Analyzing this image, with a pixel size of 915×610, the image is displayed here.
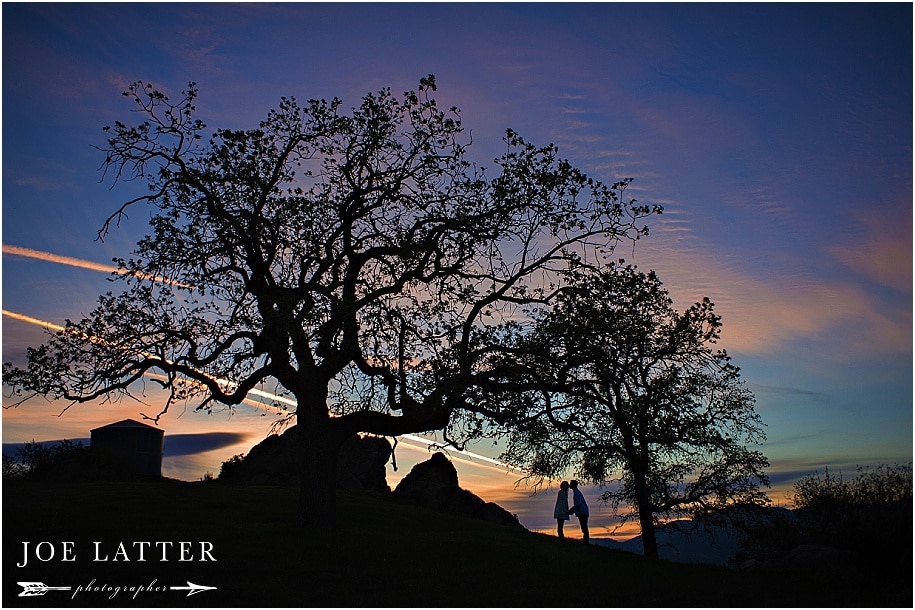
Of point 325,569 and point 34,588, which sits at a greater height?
point 34,588

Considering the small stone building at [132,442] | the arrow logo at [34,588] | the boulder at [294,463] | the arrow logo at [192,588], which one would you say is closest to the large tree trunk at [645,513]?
the boulder at [294,463]

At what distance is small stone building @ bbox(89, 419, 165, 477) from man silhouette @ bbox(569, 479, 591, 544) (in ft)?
114

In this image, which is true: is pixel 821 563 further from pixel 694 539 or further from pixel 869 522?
pixel 694 539

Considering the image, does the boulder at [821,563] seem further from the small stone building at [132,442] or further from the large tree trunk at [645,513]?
the small stone building at [132,442]

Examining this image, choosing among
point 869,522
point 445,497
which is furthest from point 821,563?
point 445,497

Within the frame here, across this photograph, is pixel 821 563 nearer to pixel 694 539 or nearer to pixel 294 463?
pixel 694 539

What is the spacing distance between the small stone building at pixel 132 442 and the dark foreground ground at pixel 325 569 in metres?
23.7

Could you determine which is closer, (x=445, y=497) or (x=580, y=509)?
(x=580, y=509)

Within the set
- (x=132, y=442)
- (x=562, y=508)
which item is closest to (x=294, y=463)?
(x=132, y=442)

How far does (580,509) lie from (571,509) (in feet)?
1.61

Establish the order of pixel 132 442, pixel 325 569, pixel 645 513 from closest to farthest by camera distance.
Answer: pixel 325 569 < pixel 645 513 < pixel 132 442

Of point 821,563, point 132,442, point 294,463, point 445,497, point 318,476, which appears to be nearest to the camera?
point 821,563

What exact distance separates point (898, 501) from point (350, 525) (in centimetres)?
1928

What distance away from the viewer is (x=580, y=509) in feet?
107
